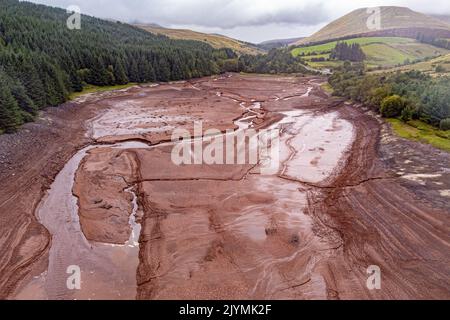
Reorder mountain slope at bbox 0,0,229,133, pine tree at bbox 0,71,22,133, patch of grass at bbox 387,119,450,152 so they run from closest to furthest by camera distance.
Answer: patch of grass at bbox 387,119,450,152
pine tree at bbox 0,71,22,133
mountain slope at bbox 0,0,229,133

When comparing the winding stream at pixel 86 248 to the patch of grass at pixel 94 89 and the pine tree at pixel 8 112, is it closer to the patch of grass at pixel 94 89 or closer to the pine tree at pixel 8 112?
the pine tree at pixel 8 112

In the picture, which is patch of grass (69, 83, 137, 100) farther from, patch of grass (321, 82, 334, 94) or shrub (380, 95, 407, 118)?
shrub (380, 95, 407, 118)

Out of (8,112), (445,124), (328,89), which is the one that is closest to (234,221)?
(8,112)

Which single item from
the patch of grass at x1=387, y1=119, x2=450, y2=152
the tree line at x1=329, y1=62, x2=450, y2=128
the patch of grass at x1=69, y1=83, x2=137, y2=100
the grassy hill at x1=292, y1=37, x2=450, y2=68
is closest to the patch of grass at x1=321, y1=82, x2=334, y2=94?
the tree line at x1=329, y1=62, x2=450, y2=128

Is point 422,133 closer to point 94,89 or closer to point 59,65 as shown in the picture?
point 59,65

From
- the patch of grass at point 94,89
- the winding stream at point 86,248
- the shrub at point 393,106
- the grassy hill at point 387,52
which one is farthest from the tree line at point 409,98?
the grassy hill at point 387,52

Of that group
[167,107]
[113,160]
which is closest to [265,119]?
[167,107]
